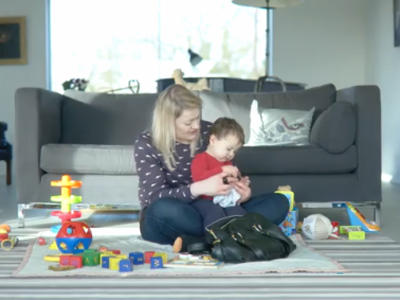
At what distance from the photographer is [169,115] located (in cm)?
284

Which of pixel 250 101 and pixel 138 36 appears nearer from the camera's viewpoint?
pixel 250 101

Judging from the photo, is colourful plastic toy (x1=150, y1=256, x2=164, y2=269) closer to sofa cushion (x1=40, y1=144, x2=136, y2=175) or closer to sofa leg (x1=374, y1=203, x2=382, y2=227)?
sofa cushion (x1=40, y1=144, x2=136, y2=175)

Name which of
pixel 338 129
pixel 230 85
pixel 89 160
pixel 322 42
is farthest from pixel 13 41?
pixel 338 129

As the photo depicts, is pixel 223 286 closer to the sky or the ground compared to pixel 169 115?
closer to the ground

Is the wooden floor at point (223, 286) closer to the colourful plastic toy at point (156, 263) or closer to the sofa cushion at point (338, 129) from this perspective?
the colourful plastic toy at point (156, 263)

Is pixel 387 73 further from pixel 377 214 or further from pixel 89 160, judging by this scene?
pixel 89 160

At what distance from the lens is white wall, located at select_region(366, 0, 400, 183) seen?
6.49 m

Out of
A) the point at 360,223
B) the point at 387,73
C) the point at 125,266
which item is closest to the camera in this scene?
the point at 125,266

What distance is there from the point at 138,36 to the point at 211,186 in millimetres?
5559

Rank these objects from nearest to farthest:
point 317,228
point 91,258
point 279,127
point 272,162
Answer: point 91,258
point 317,228
point 272,162
point 279,127

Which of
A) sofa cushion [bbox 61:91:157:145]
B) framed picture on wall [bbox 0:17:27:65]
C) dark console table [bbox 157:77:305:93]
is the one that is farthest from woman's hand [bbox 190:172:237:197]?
framed picture on wall [bbox 0:17:27:65]

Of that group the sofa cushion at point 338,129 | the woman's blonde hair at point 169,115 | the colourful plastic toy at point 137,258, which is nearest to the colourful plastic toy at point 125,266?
the colourful plastic toy at point 137,258

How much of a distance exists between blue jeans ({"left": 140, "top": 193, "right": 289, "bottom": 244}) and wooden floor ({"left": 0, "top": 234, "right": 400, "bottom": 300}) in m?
0.52

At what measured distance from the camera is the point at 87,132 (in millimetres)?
4309
